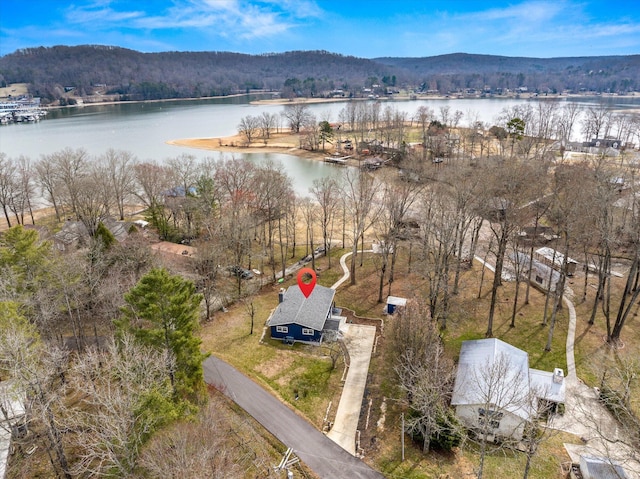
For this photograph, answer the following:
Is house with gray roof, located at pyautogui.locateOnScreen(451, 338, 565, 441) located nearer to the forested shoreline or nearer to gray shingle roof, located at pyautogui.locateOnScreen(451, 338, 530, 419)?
gray shingle roof, located at pyautogui.locateOnScreen(451, 338, 530, 419)

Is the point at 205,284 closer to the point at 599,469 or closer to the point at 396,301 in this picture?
the point at 396,301

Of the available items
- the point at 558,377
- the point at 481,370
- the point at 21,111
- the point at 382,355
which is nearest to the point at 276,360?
the point at 382,355

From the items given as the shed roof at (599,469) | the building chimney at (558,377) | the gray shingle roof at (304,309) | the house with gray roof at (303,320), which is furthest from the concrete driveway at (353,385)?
the building chimney at (558,377)

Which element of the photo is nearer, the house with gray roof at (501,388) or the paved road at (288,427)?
the paved road at (288,427)

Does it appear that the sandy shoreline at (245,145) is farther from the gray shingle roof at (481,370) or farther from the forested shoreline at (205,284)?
the gray shingle roof at (481,370)

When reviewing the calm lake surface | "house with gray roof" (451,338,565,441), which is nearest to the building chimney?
"house with gray roof" (451,338,565,441)

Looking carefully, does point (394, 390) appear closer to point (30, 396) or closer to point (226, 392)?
point (226, 392)

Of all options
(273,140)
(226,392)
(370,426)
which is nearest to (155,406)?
(226,392)
